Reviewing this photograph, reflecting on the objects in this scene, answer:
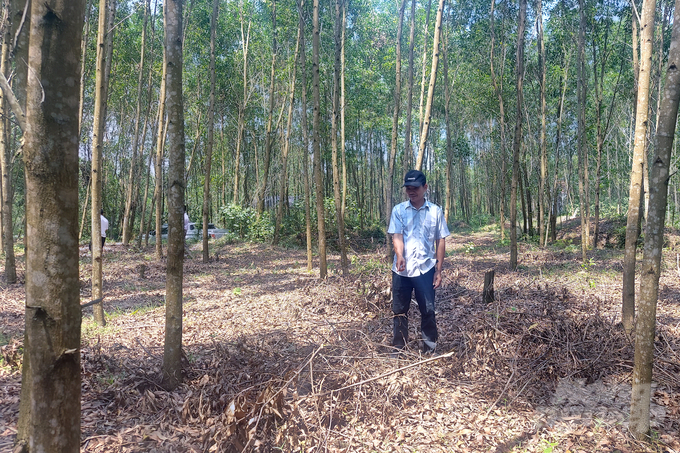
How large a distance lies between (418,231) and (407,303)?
0.83m

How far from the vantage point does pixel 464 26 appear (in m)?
17.4

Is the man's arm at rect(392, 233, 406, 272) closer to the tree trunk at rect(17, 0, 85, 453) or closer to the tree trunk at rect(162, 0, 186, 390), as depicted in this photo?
the tree trunk at rect(162, 0, 186, 390)

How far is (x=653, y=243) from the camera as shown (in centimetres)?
283

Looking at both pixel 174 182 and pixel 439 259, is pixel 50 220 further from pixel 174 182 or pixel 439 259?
pixel 439 259

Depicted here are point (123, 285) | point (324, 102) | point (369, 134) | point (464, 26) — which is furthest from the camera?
point (369, 134)

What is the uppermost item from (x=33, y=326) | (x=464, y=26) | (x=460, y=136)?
(x=464, y=26)

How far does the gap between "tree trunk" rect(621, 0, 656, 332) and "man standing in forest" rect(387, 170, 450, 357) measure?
2.06 metres

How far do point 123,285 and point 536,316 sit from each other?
28.3ft

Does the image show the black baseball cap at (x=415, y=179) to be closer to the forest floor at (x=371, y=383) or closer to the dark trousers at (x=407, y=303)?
the dark trousers at (x=407, y=303)

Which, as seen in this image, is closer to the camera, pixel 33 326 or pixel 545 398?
pixel 33 326

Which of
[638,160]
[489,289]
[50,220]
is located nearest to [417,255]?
[638,160]

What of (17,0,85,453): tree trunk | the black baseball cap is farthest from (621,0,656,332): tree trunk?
(17,0,85,453): tree trunk

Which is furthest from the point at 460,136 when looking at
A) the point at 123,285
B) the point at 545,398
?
the point at 545,398

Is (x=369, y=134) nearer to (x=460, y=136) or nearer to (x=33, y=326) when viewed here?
(x=460, y=136)
